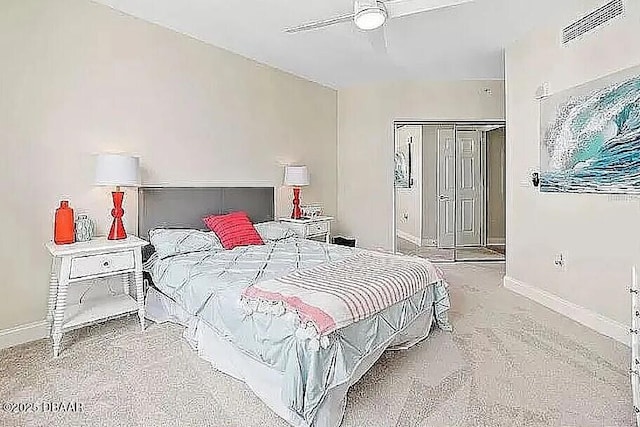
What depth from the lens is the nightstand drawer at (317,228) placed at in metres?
5.19

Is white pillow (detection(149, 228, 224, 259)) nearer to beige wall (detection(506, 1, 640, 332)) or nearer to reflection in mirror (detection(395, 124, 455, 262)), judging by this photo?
beige wall (detection(506, 1, 640, 332))

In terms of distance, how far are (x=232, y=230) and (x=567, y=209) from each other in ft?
9.76

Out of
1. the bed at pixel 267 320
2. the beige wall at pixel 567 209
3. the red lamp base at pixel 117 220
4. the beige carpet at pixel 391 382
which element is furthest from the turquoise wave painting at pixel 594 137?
the red lamp base at pixel 117 220

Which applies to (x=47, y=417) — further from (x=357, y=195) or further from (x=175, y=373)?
(x=357, y=195)

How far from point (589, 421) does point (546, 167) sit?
2.45 meters

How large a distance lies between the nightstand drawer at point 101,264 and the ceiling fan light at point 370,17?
2.28 meters

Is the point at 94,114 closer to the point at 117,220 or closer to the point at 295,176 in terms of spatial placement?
the point at 117,220

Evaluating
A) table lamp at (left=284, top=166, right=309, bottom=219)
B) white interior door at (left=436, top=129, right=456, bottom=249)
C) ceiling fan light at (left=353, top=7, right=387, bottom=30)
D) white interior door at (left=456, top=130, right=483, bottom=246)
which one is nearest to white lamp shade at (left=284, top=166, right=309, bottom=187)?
table lamp at (left=284, top=166, right=309, bottom=219)

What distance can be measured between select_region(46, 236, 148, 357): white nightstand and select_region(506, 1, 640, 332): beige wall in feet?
11.5

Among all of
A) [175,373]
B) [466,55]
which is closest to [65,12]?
[175,373]

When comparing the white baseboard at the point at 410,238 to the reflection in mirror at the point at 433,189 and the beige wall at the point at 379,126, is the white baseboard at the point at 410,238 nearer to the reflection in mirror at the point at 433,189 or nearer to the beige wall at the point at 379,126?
the reflection in mirror at the point at 433,189

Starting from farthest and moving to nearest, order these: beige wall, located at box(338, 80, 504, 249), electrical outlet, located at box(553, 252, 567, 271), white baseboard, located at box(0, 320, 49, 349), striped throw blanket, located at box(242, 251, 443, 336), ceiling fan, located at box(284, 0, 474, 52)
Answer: beige wall, located at box(338, 80, 504, 249) → electrical outlet, located at box(553, 252, 567, 271) → white baseboard, located at box(0, 320, 49, 349) → ceiling fan, located at box(284, 0, 474, 52) → striped throw blanket, located at box(242, 251, 443, 336)

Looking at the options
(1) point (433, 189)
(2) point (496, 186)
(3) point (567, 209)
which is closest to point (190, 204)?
(3) point (567, 209)

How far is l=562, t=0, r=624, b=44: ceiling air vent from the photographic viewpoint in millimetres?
3103
